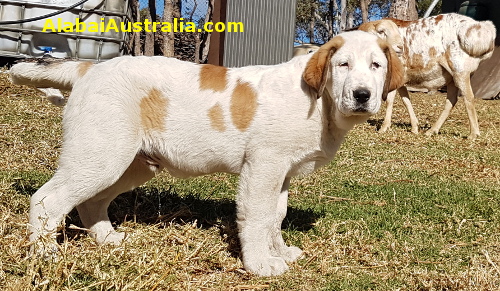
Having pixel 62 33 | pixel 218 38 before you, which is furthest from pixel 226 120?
pixel 218 38

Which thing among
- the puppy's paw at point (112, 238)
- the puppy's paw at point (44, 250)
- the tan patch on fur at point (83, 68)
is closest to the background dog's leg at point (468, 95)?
the puppy's paw at point (112, 238)

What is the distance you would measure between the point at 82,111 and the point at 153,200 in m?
Answer: 1.64

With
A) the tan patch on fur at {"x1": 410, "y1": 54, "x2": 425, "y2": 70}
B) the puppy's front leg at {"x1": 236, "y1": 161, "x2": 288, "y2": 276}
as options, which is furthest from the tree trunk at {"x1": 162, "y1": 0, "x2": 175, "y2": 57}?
the puppy's front leg at {"x1": 236, "y1": 161, "x2": 288, "y2": 276}

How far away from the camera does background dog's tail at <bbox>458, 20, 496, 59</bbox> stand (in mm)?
9422

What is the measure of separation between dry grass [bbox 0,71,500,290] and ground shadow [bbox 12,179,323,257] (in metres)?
0.01

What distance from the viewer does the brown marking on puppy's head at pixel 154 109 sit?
389 centimetres

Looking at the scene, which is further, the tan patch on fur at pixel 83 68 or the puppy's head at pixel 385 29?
the puppy's head at pixel 385 29

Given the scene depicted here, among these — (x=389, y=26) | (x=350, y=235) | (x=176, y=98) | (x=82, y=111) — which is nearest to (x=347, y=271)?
(x=350, y=235)

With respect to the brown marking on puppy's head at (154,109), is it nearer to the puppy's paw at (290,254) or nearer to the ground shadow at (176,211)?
the ground shadow at (176,211)

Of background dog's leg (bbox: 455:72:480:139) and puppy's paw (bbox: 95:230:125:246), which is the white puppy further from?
background dog's leg (bbox: 455:72:480:139)

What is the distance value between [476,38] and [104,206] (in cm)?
697

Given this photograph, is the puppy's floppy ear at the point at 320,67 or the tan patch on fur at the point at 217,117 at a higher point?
the puppy's floppy ear at the point at 320,67

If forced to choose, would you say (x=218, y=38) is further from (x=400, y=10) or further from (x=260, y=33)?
(x=400, y=10)

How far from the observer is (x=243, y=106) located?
3.83 meters
